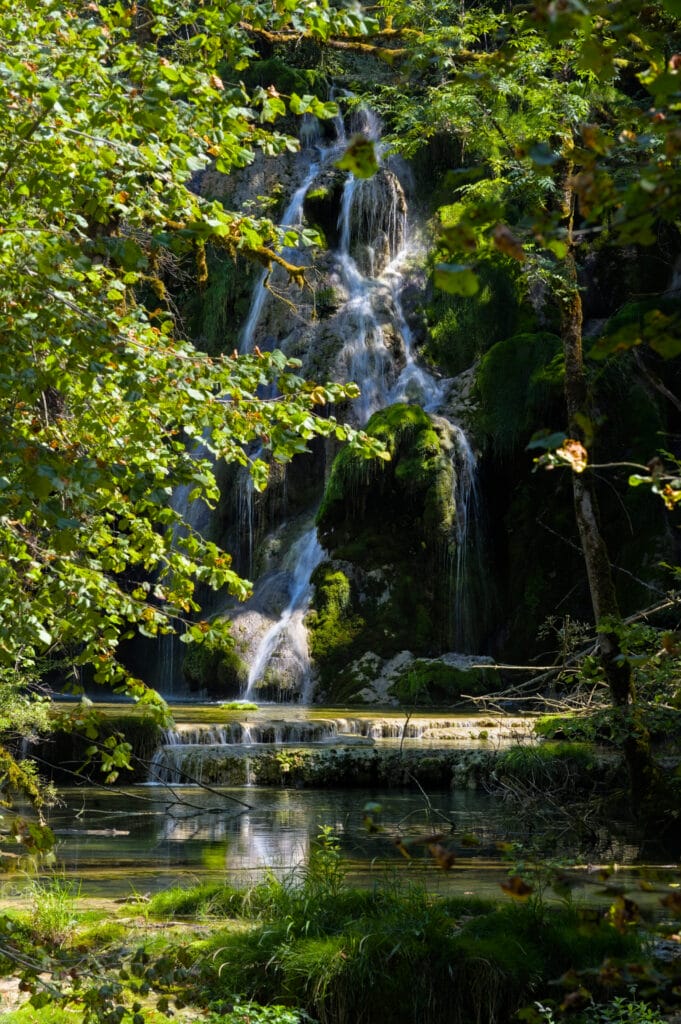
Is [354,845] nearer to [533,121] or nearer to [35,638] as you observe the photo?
[35,638]

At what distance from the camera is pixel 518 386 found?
22.3 m

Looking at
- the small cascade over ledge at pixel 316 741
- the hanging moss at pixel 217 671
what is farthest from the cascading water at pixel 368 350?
the small cascade over ledge at pixel 316 741

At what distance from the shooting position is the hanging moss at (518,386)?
71.4 feet

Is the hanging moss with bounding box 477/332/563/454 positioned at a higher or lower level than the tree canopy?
higher

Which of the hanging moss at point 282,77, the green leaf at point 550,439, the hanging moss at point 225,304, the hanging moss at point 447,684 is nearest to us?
the green leaf at point 550,439

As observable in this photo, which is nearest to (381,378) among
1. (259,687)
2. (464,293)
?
(259,687)

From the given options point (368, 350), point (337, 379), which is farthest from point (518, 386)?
point (337, 379)

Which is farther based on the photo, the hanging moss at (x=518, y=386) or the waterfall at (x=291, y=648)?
the waterfall at (x=291, y=648)

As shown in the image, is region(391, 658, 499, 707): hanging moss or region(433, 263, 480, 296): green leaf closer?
region(433, 263, 480, 296): green leaf

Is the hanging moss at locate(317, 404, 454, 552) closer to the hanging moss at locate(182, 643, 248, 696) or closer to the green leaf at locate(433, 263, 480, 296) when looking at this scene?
the hanging moss at locate(182, 643, 248, 696)

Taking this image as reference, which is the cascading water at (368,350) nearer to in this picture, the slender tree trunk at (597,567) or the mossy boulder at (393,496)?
the mossy boulder at (393,496)

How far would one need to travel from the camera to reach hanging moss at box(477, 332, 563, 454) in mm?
21750

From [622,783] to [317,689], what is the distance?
1183 cm

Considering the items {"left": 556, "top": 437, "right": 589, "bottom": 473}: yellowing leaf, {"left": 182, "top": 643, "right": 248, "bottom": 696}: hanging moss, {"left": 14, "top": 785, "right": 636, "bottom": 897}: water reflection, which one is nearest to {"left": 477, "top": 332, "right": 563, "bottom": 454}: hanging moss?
{"left": 182, "top": 643, "right": 248, "bottom": 696}: hanging moss
